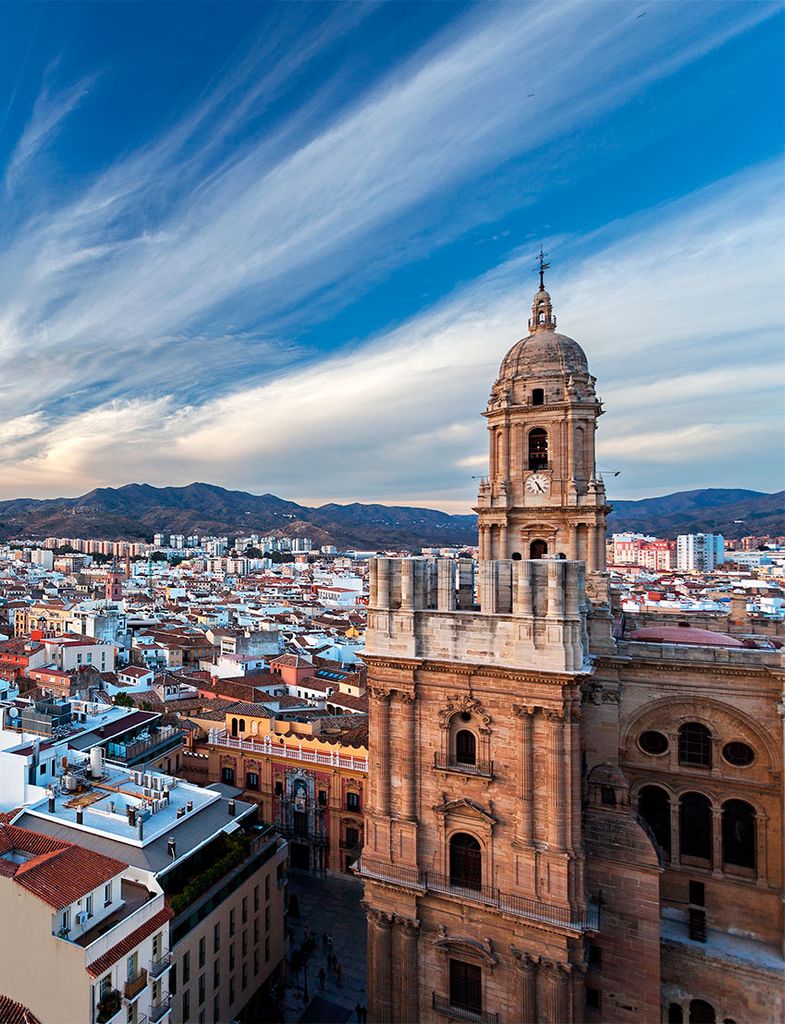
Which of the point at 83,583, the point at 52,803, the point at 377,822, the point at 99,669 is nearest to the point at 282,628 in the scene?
the point at 99,669

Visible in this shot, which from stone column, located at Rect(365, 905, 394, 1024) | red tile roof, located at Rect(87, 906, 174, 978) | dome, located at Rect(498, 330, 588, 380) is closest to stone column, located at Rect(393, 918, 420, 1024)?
stone column, located at Rect(365, 905, 394, 1024)

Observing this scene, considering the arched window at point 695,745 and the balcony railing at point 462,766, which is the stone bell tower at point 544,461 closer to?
the arched window at point 695,745

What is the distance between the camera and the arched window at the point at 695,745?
22.2m

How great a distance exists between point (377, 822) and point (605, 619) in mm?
10533

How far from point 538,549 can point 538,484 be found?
294 cm

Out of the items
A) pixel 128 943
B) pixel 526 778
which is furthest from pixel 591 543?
pixel 128 943

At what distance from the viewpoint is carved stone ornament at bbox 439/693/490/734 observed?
65.3ft

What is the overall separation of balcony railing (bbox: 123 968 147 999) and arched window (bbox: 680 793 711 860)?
60.3 ft

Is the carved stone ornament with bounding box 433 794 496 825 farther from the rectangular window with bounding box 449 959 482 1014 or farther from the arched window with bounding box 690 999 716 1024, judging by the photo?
the arched window with bounding box 690 999 716 1024

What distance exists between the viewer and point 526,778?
19.0 m

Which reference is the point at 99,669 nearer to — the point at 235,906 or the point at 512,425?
the point at 235,906

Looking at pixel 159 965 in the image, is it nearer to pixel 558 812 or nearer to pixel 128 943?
pixel 128 943

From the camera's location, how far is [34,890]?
691 inches

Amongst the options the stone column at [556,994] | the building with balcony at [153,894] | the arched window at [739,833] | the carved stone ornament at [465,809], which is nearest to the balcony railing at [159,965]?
the building with balcony at [153,894]
